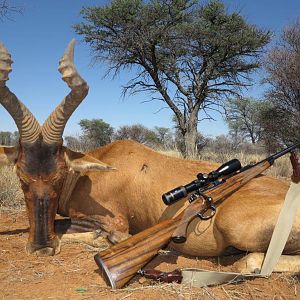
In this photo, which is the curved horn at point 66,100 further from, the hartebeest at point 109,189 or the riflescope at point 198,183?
the riflescope at point 198,183

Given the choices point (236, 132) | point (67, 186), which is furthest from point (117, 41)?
point (236, 132)

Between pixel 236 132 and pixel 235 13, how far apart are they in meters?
36.6

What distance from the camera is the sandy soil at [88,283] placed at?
→ 10.6ft

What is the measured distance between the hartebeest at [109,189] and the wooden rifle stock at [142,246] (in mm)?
190

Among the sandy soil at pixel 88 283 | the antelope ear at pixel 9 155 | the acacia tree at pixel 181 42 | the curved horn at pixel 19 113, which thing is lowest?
the sandy soil at pixel 88 283

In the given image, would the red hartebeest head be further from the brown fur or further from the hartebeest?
the brown fur

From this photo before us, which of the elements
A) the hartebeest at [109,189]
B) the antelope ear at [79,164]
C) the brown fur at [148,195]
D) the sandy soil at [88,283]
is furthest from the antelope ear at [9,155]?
the sandy soil at [88,283]

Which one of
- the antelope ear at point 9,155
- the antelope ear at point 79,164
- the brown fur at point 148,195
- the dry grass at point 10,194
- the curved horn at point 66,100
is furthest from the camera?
the dry grass at point 10,194

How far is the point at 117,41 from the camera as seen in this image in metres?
21.0

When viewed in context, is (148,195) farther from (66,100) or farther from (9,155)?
(9,155)

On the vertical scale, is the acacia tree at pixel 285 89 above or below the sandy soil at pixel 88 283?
above

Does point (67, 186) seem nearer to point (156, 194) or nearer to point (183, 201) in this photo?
point (156, 194)

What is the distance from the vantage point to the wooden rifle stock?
3314 millimetres

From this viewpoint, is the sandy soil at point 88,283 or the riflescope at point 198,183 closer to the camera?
the sandy soil at point 88,283
